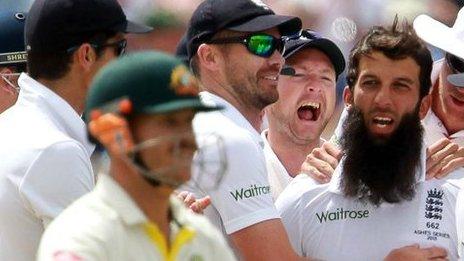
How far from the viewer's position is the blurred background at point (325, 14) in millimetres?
8789

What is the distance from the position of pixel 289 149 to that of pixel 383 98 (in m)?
1.36

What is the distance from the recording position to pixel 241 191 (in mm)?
5266

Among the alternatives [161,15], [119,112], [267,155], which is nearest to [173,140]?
[119,112]

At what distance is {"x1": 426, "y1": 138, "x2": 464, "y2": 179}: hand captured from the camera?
5801 millimetres

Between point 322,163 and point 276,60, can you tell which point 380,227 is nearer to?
point 322,163

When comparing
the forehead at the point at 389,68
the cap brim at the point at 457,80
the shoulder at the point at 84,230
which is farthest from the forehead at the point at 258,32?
the shoulder at the point at 84,230

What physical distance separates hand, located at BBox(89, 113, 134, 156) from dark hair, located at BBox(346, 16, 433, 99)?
7.84 feet

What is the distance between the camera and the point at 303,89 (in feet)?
24.1

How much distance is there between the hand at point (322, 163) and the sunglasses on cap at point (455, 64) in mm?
998

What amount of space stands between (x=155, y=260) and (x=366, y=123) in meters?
2.43

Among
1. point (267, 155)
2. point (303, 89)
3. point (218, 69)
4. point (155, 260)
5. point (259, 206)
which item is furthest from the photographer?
point (303, 89)

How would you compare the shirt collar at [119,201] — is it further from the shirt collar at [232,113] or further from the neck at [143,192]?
the shirt collar at [232,113]

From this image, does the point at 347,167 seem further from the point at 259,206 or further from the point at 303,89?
the point at 303,89

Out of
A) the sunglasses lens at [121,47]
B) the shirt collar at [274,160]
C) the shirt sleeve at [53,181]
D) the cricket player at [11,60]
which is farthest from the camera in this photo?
the shirt collar at [274,160]
